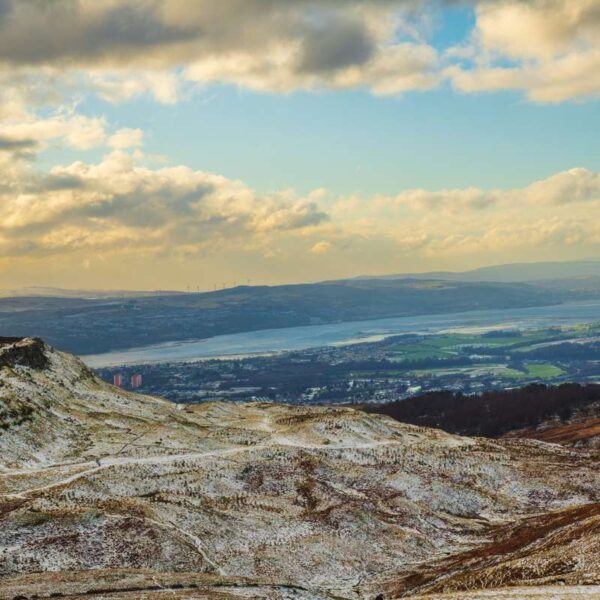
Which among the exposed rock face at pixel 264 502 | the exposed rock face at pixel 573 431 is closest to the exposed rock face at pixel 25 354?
the exposed rock face at pixel 264 502

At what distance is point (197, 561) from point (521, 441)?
3484 inches

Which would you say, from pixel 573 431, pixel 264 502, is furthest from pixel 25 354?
pixel 573 431

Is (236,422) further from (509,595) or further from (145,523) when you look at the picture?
(509,595)

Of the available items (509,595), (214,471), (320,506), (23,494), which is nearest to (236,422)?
(214,471)

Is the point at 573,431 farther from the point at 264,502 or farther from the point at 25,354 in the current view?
the point at 25,354

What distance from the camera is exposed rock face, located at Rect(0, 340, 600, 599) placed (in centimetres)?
5625

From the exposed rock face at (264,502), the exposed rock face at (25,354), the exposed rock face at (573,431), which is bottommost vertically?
the exposed rock face at (573,431)

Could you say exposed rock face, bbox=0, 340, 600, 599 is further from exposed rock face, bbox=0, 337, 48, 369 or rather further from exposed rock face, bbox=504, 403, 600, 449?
exposed rock face, bbox=504, 403, 600, 449

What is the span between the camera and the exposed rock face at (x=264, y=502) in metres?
56.2

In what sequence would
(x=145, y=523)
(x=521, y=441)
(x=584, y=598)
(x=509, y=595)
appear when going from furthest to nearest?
1. (x=521, y=441)
2. (x=145, y=523)
3. (x=509, y=595)
4. (x=584, y=598)

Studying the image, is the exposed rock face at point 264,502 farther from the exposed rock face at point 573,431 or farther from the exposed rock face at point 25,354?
the exposed rock face at point 573,431

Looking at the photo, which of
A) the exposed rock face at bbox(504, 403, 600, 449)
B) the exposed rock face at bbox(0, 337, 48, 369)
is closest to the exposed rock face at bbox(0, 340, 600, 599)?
the exposed rock face at bbox(0, 337, 48, 369)

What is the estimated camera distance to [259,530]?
241 feet

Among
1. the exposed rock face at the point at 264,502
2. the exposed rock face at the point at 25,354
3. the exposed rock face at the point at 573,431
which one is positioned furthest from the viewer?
the exposed rock face at the point at 573,431
